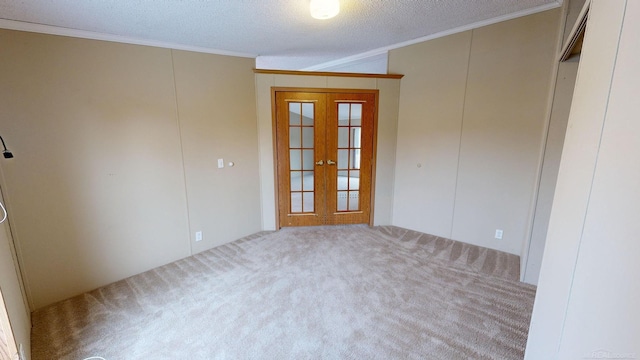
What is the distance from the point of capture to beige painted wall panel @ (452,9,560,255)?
2.48 m

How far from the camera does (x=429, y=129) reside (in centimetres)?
330

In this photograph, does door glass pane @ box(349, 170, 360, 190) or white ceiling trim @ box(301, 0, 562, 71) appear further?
door glass pane @ box(349, 170, 360, 190)

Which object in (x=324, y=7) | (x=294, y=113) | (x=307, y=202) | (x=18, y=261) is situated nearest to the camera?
(x=324, y=7)

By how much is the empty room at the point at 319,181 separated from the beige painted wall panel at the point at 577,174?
0.04 ft

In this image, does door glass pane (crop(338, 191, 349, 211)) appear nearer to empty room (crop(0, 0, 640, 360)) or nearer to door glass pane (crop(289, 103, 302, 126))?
empty room (crop(0, 0, 640, 360))

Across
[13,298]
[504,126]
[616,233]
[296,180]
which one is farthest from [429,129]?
[13,298]

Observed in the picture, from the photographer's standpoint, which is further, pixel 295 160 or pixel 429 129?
pixel 295 160

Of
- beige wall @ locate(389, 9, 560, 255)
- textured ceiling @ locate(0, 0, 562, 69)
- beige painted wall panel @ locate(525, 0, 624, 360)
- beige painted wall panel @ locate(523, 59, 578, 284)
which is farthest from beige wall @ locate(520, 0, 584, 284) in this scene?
beige painted wall panel @ locate(525, 0, 624, 360)

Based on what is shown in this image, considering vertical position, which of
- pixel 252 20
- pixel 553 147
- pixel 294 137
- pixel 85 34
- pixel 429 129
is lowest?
pixel 553 147

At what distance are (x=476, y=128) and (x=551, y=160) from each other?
904 mm

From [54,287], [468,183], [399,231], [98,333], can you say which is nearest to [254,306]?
[98,333]

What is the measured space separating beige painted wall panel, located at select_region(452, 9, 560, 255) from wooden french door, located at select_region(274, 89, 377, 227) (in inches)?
48.8

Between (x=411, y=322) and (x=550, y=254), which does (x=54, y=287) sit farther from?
(x=550, y=254)

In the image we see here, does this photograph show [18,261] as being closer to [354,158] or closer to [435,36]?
[354,158]
